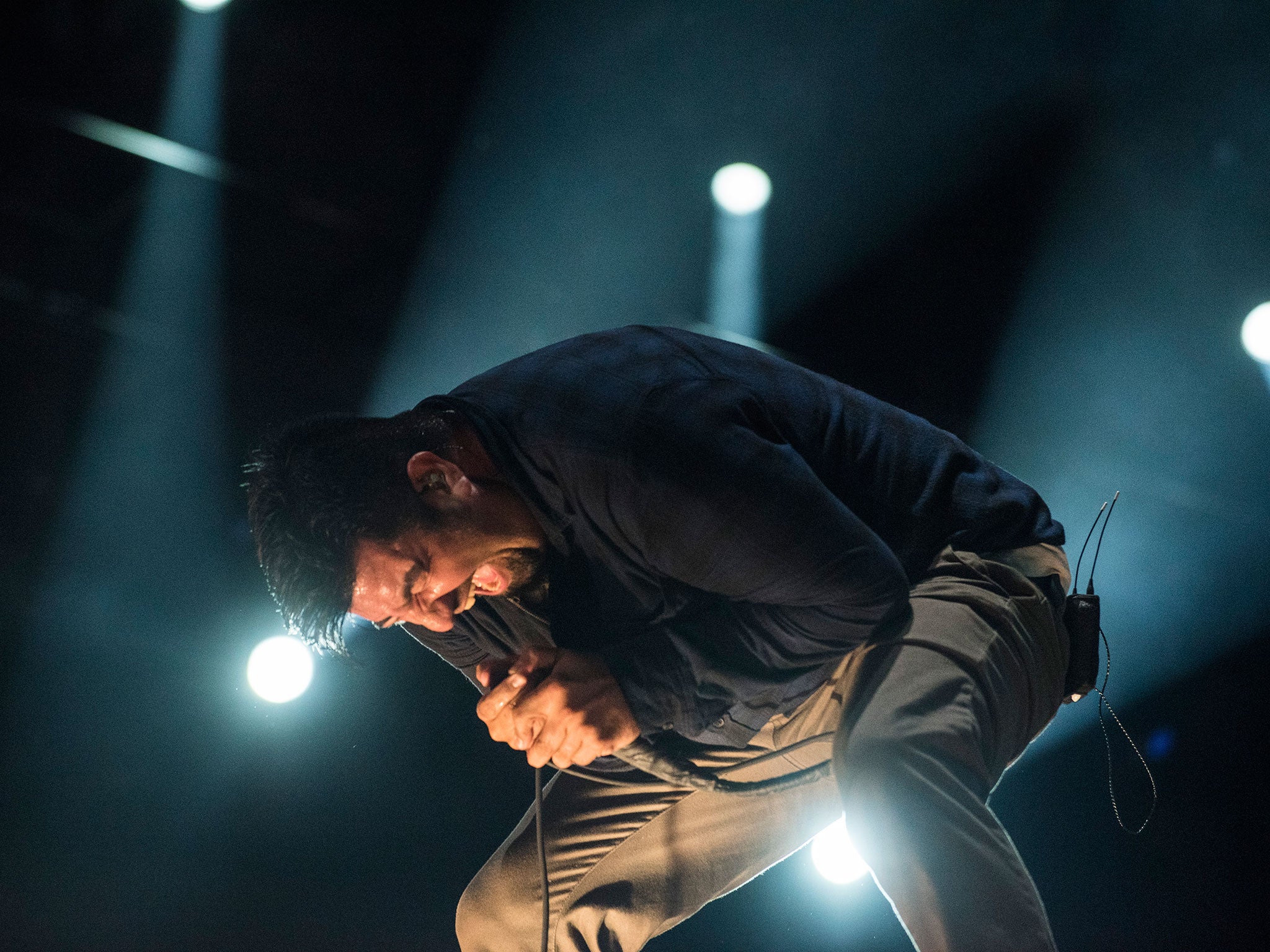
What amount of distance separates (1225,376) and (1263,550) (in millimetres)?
672

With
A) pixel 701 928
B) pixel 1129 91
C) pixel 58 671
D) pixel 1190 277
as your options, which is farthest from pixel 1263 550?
pixel 58 671

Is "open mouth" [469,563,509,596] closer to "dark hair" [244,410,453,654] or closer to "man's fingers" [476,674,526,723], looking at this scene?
"dark hair" [244,410,453,654]

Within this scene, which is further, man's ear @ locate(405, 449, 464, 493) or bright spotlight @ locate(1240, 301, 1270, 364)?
bright spotlight @ locate(1240, 301, 1270, 364)

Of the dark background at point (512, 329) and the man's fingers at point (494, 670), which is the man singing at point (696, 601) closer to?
the man's fingers at point (494, 670)

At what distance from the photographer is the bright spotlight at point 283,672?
2.88 meters

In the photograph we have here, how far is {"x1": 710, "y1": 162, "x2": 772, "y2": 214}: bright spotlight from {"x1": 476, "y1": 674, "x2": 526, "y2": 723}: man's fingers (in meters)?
2.12

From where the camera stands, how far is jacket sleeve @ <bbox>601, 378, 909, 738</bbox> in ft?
3.73

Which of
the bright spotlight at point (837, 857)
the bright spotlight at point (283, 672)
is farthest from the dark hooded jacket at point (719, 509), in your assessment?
the bright spotlight at point (283, 672)

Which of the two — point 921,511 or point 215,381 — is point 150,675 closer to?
point 215,381

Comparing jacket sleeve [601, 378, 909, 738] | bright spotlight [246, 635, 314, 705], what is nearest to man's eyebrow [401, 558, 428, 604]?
jacket sleeve [601, 378, 909, 738]

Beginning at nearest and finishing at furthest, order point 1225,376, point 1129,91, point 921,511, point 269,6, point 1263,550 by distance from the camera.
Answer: point 921,511 → point 269,6 → point 1129,91 → point 1225,376 → point 1263,550

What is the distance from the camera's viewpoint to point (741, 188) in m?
3.05

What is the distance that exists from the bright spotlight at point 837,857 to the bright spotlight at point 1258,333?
1.73m

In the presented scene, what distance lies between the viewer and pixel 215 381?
327 cm
